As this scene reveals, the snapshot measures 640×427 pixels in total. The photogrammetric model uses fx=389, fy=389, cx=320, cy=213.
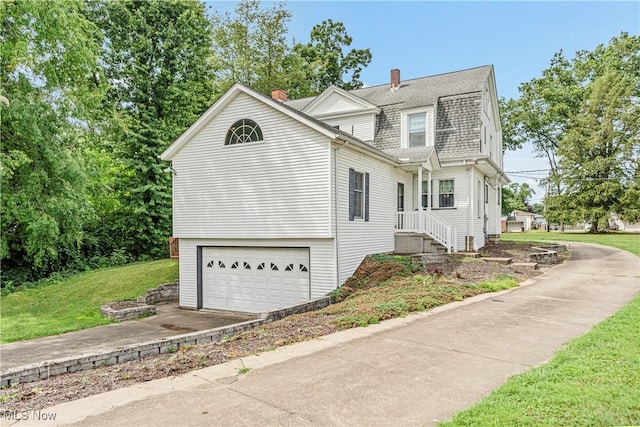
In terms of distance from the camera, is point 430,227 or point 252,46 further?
point 252,46

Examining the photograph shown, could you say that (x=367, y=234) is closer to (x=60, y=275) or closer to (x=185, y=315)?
(x=185, y=315)

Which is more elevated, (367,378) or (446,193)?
(446,193)

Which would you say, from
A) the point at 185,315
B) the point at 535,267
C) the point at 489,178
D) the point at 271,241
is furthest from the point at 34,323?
the point at 489,178

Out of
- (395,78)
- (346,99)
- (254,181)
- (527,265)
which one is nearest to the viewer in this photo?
(254,181)

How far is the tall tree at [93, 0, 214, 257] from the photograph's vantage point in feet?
70.8

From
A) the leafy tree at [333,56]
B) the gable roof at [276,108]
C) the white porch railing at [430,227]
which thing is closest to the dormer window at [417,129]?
the gable roof at [276,108]

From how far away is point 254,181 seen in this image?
12258 millimetres

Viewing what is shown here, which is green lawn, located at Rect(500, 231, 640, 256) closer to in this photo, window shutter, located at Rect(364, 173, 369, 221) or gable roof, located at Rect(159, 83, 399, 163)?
window shutter, located at Rect(364, 173, 369, 221)

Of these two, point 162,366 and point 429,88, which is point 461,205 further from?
point 162,366

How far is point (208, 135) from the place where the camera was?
13.1m

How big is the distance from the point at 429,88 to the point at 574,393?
1705 cm

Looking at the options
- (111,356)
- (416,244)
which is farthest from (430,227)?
(111,356)

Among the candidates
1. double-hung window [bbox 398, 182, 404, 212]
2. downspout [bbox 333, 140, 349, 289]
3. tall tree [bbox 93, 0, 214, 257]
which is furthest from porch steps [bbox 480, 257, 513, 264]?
tall tree [bbox 93, 0, 214, 257]

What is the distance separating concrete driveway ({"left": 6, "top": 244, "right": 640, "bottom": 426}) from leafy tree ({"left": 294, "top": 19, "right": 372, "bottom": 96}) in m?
32.1
